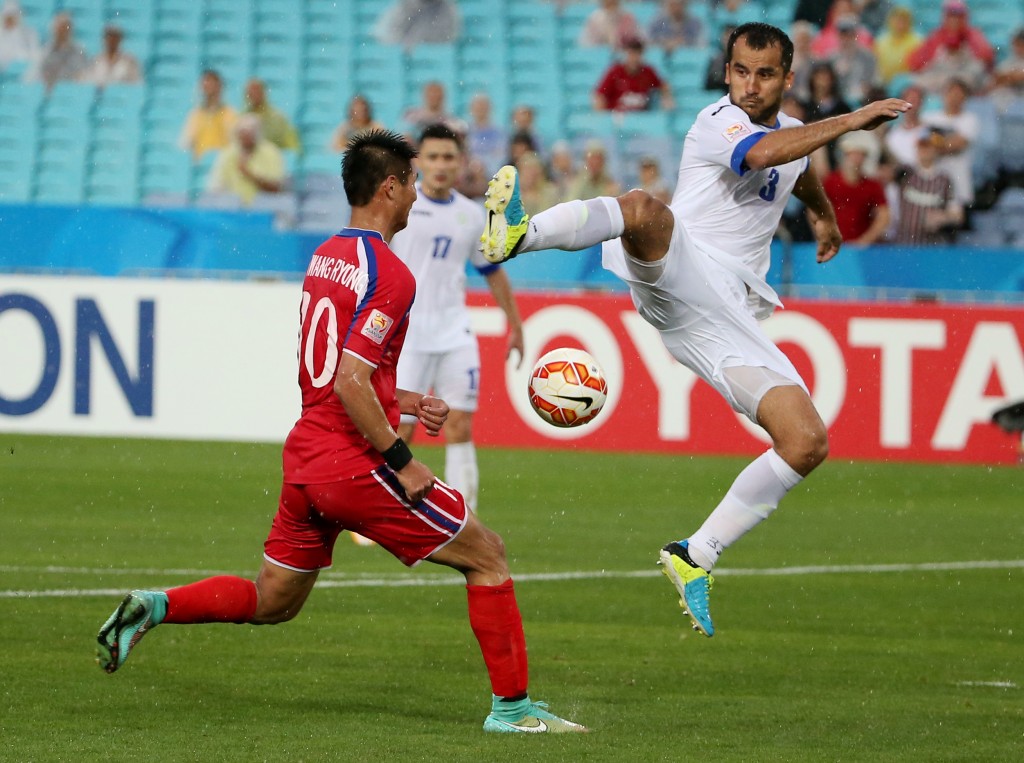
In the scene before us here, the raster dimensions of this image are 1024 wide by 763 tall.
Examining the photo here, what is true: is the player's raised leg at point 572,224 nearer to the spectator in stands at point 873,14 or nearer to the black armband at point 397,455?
the black armband at point 397,455

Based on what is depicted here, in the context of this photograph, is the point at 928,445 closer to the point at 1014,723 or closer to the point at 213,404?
the point at 213,404

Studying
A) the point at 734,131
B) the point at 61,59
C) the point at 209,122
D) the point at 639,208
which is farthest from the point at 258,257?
the point at 639,208

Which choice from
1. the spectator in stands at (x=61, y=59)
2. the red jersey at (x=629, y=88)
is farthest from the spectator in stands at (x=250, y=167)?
the spectator in stands at (x=61, y=59)

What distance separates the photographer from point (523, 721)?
6.26 m

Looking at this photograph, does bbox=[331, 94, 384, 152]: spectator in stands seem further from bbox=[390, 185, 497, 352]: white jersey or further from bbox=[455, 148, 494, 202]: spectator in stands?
bbox=[390, 185, 497, 352]: white jersey

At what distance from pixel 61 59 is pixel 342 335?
16.6 metres

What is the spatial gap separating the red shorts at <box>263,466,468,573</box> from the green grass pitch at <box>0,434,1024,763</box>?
2.16 feet

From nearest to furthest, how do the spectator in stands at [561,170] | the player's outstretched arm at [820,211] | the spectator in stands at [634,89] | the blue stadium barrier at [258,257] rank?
1. the player's outstretched arm at [820,211]
2. the blue stadium barrier at [258,257]
3. the spectator in stands at [561,170]
4. the spectator in stands at [634,89]

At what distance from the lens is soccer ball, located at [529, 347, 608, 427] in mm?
7348

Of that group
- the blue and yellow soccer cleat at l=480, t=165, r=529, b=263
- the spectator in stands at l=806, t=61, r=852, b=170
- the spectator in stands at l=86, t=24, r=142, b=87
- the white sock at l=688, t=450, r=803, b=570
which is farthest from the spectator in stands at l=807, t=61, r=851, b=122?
the blue and yellow soccer cleat at l=480, t=165, r=529, b=263

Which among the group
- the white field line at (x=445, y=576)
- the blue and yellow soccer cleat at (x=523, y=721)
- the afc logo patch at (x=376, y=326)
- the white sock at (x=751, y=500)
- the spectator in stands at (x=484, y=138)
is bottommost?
the white field line at (x=445, y=576)

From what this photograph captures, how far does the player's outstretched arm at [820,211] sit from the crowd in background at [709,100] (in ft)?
25.9

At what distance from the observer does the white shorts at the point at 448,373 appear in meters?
11.3

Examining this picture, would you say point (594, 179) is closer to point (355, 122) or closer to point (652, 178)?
point (652, 178)
